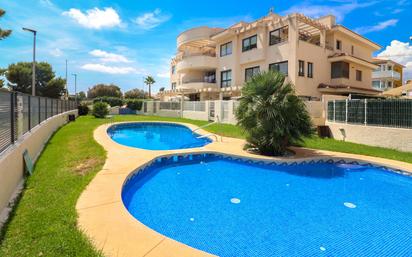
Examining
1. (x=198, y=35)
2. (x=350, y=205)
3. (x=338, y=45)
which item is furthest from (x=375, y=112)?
(x=198, y=35)

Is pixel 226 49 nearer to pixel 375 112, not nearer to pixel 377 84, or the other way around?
pixel 375 112

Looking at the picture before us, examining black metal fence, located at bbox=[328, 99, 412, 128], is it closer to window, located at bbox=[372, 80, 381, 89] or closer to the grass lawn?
the grass lawn

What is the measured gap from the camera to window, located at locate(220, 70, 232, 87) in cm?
3045

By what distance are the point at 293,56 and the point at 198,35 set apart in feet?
50.2

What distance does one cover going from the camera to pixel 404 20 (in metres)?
26.7

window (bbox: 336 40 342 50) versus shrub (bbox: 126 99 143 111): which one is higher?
window (bbox: 336 40 342 50)

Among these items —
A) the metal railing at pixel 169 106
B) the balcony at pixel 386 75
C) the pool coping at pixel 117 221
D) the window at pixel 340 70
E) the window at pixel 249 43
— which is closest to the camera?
the pool coping at pixel 117 221

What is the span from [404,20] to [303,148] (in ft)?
82.2

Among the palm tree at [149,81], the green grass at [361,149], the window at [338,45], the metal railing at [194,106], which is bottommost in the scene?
the green grass at [361,149]

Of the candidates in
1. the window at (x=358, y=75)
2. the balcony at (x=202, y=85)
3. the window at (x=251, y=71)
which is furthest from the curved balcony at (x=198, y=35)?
the window at (x=358, y=75)

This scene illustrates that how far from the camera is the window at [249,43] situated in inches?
1072

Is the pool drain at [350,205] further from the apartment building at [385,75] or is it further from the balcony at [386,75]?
the balcony at [386,75]

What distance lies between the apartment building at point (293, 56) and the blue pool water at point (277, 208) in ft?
53.4

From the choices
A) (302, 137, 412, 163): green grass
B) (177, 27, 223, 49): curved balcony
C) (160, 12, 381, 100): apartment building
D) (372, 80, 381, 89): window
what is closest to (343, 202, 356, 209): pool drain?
(302, 137, 412, 163): green grass
